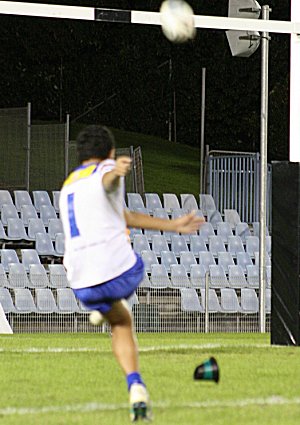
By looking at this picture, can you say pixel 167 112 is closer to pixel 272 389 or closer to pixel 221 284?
pixel 221 284

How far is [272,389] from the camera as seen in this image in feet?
27.6

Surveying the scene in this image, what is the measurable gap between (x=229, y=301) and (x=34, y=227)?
4.34 metres

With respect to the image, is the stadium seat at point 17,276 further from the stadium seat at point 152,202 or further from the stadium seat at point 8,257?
the stadium seat at point 152,202

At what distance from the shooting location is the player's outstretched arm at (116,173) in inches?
259

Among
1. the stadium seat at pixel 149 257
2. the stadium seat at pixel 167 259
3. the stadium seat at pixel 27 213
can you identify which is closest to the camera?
the stadium seat at pixel 149 257

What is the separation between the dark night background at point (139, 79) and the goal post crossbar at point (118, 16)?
32700 mm

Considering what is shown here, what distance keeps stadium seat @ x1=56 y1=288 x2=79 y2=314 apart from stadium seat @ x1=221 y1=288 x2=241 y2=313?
2.63 m

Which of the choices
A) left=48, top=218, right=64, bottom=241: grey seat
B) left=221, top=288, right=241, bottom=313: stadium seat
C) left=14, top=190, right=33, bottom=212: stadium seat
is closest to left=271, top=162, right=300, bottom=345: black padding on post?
left=221, top=288, right=241, bottom=313: stadium seat

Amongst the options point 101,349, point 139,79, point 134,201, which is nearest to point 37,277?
point 134,201

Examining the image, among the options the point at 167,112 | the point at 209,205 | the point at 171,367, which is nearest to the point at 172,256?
the point at 209,205

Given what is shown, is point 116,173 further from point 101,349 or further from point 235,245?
point 235,245

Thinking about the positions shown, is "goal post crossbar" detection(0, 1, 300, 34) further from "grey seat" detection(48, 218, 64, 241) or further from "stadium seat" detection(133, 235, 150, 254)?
"grey seat" detection(48, 218, 64, 241)

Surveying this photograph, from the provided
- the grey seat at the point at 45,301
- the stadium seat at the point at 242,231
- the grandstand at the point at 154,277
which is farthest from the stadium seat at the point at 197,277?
the stadium seat at the point at 242,231

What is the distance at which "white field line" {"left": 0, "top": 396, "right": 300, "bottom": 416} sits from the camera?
24.0ft
